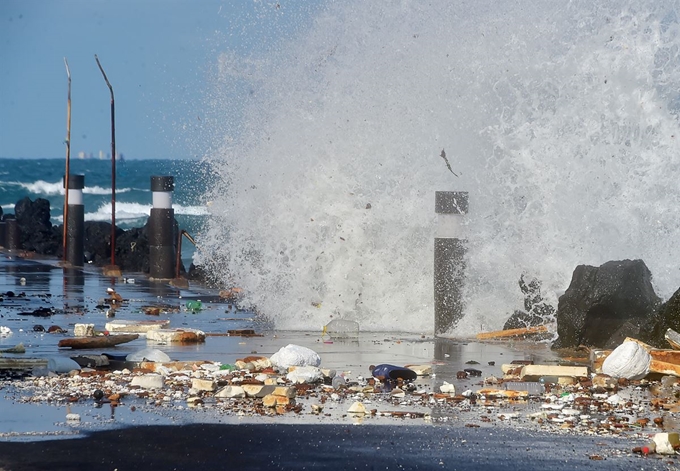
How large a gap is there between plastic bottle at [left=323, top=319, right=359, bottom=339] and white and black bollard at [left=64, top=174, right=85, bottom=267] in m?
Result: 10.1

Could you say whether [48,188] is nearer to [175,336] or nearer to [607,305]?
[175,336]

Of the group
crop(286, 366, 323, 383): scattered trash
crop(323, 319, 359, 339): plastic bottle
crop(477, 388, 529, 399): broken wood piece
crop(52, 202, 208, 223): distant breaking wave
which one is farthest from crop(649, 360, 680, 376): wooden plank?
crop(52, 202, 208, 223): distant breaking wave

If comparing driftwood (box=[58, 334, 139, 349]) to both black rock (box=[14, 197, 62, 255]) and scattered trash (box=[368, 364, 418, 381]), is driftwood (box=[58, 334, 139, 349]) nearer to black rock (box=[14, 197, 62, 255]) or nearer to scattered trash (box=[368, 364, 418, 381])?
scattered trash (box=[368, 364, 418, 381])

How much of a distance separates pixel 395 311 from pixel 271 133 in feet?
17.7

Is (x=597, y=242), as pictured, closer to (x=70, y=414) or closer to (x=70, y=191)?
(x=70, y=414)

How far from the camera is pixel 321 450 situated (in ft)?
16.8

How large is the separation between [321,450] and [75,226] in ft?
53.3

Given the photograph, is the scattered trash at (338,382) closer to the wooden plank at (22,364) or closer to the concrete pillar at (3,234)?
the wooden plank at (22,364)

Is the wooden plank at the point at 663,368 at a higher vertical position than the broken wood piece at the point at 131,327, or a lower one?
lower

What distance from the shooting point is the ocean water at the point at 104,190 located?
51875mm

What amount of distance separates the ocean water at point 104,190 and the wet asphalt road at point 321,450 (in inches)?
1298

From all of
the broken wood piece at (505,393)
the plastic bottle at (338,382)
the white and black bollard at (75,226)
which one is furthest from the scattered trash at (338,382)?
the white and black bollard at (75,226)

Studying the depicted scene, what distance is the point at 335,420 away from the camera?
19.4 feet

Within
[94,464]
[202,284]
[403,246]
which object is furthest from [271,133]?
[94,464]
